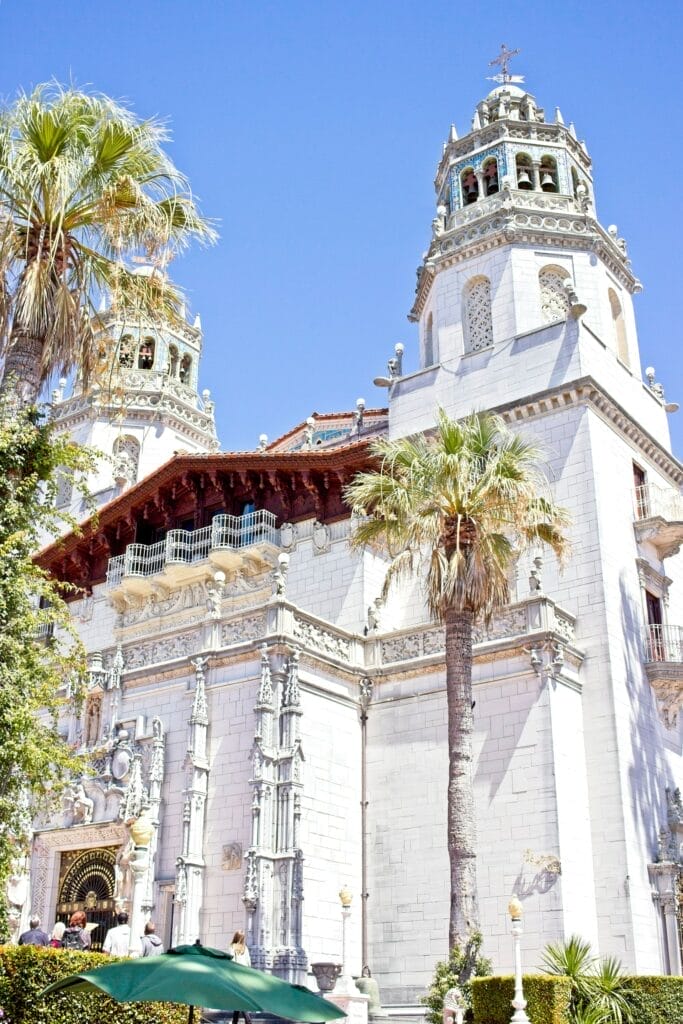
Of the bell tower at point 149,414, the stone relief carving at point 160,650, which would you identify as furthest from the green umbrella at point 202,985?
the bell tower at point 149,414

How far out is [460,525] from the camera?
19.7 metres

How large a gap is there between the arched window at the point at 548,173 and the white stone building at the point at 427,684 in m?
0.10

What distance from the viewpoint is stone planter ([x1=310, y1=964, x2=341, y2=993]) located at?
2188 centimetres

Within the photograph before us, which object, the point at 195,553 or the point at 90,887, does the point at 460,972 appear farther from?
the point at 195,553

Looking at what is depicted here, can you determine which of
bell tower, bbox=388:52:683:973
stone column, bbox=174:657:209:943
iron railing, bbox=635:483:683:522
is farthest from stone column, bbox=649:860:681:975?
stone column, bbox=174:657:209:943

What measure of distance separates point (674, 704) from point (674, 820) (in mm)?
2942

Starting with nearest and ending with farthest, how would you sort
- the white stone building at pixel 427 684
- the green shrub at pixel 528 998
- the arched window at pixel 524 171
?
the green shrub at pixel 528 998 → the white stone building at pixel 427 684 → the arched window at pixel 524 171

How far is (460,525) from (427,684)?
24.1 feet

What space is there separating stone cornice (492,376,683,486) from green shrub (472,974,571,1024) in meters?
14.8

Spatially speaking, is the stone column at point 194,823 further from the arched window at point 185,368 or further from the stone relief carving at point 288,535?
the arched window at point 185,368

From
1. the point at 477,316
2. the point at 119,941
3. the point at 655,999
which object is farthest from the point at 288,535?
the point at 655,999

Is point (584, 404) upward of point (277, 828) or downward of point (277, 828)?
upward

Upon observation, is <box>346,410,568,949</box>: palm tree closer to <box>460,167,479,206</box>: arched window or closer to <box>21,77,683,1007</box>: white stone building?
<box>21,77,683,1007</box>: white stone building

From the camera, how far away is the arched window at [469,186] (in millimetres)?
33719
